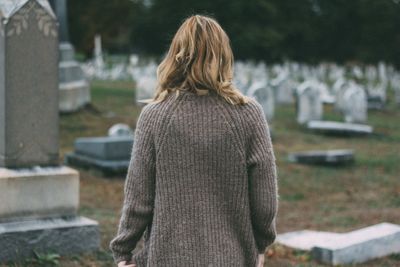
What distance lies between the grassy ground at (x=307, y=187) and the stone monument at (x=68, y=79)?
0.24m

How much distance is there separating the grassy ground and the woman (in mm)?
2762

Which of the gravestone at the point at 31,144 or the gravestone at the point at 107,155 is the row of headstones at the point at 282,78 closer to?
the gravestone at the point at 107,155

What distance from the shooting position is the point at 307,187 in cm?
1007

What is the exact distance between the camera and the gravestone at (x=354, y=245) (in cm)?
584

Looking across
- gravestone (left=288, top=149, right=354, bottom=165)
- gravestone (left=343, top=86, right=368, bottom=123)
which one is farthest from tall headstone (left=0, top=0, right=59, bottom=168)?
gravestone (left=343, top=86, right=368, bottom=123)

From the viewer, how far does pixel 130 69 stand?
3622cm

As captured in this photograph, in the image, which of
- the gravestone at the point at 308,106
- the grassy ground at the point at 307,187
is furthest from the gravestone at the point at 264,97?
the gravestone at the point at 308,106

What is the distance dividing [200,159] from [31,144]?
2992mm

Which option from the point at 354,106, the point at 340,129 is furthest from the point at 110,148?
the point at 354,106

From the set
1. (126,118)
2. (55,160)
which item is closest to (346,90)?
(126,118)

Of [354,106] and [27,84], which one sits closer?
[27,84]

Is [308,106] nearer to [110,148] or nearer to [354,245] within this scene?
[110,148]

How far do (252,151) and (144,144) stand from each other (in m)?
0.40

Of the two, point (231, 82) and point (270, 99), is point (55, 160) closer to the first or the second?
point (231, 82)
